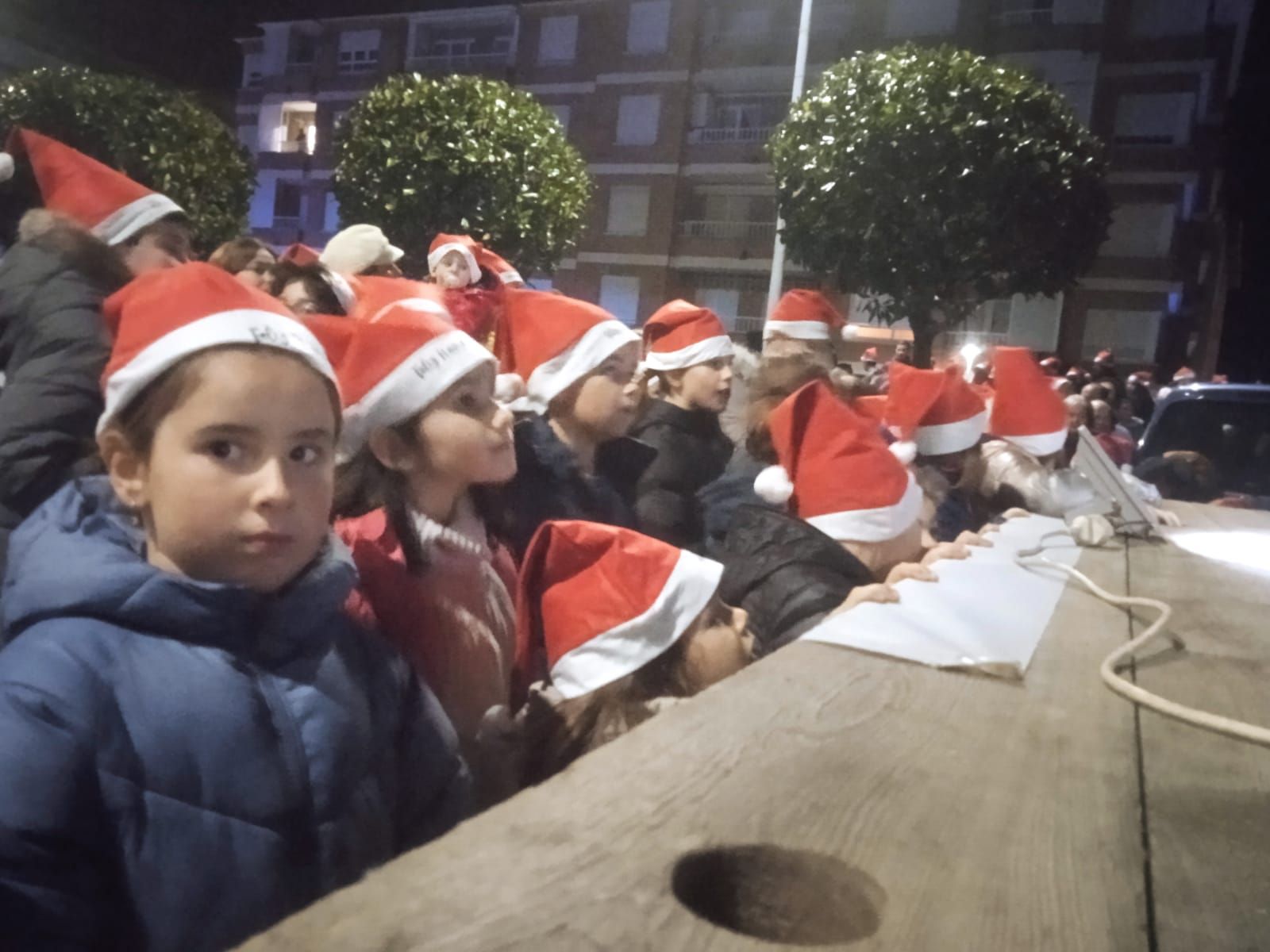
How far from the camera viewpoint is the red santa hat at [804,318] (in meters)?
4.95

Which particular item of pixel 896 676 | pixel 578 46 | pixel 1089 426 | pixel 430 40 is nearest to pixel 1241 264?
pixel 1089 426

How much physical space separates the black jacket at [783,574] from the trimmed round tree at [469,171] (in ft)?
29.4

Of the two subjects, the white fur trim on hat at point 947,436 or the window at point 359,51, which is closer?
the white fur trim on hat at point 947,436

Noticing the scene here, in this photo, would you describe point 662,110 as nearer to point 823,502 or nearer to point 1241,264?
point 1241,264

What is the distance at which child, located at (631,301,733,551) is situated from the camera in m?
3.29

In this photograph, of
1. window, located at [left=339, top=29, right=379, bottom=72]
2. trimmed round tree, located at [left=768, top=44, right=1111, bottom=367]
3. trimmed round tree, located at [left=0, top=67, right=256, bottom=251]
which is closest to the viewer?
trimmed round tree, located at [left=768, top=44, right=1111, bottom=367]

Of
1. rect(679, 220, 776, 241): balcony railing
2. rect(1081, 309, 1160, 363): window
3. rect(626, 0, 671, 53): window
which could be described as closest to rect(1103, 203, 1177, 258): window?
rect(1081, 309, 1160, 363): window

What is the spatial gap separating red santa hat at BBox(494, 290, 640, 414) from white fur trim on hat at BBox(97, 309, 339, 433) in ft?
5.02

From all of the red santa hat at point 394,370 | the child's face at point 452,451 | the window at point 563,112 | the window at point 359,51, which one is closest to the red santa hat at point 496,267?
the red santa hat at point 394,370

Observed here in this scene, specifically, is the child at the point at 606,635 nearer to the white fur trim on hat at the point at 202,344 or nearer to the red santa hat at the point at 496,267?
the white fur trim on hat at the point at 202,344

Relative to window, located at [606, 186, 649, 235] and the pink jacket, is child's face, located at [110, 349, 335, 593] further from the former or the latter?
window, located at [606, 186, 649, 235]

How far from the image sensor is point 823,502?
2725mm

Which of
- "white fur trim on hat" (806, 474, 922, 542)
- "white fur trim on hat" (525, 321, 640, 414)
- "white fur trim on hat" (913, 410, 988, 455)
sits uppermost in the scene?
"white fur trim on hat" (525, 321, 640, 414)

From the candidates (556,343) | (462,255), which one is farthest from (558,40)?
(556,343)
